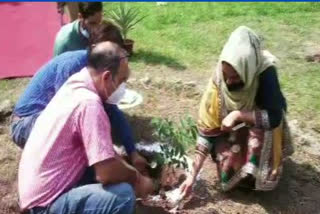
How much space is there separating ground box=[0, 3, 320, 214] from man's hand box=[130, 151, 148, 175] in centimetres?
23

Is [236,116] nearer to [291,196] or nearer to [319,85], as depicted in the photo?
[291,196]

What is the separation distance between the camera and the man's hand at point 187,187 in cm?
289

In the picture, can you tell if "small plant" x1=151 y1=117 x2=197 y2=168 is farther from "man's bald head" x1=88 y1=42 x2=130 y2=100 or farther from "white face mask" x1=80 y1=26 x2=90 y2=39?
"white face mask" x1=80 y1=26 x2=90 y2=39

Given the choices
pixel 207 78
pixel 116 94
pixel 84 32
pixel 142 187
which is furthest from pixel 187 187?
pixel 207 78

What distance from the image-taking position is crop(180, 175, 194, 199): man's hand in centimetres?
289

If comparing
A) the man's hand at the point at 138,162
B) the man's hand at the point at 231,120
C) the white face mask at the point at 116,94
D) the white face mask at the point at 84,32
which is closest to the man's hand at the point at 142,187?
the man's hand at the point at 138,162

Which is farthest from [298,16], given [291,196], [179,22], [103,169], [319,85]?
[103,169]

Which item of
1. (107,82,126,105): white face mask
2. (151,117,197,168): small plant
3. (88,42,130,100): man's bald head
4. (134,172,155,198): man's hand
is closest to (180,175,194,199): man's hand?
(151,117,197,168): small plant

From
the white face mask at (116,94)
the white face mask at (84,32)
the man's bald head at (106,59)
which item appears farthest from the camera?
the white face mask at (84,32)

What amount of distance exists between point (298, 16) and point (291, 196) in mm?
3605

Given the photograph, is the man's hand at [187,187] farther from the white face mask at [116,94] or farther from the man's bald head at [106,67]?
the man's bald head at [106,67]

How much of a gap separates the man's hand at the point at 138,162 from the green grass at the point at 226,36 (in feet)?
5.17

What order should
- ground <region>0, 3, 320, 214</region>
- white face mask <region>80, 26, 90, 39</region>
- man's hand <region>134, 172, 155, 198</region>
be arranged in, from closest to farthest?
man's hand <region>134, 172, 155, 198</region> < ground <region>0, 3, 320, 214</region> < white face mask <region>80, 26, 90, 39</region>

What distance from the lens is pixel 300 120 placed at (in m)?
3.95
